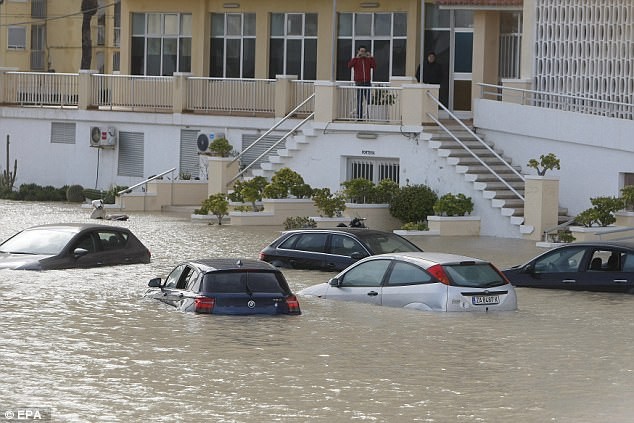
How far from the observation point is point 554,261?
28.2 metres

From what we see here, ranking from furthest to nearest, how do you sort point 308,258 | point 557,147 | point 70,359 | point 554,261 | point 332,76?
point 332,76, point 557,147, point 308,258, point 554,261, point 70,359

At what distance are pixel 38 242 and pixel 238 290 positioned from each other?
8245mm

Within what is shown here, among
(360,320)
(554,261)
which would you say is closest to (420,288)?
(360,320)

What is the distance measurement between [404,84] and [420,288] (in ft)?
62.2

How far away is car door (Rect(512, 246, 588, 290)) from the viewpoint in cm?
2780

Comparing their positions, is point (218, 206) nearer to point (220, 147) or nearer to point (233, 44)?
point (220, 147)

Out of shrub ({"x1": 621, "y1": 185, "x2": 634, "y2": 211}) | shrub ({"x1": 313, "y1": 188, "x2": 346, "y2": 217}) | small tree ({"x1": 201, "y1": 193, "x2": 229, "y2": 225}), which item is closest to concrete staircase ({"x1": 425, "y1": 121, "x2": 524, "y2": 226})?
shrub ({"x1": 621, "y1": 185, "x2": 634, "y2": 211})

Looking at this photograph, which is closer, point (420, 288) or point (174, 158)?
point (420, 288)

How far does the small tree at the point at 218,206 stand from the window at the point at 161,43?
13.4m

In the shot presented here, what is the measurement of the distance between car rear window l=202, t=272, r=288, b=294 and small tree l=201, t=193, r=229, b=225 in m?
18.7

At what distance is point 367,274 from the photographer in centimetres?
2558

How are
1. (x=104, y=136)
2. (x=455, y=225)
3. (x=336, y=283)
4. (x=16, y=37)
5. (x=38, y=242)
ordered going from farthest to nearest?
1. (x=16, y=37)
2. (x=104, y=136)
3. (x=455, y=225)
4. (x=38, y=242)
5. (x=336, y=283)

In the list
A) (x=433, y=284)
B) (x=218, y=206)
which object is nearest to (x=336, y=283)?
(x=433, y=284)

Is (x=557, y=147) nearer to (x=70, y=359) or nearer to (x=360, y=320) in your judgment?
(x=360, y=320)
